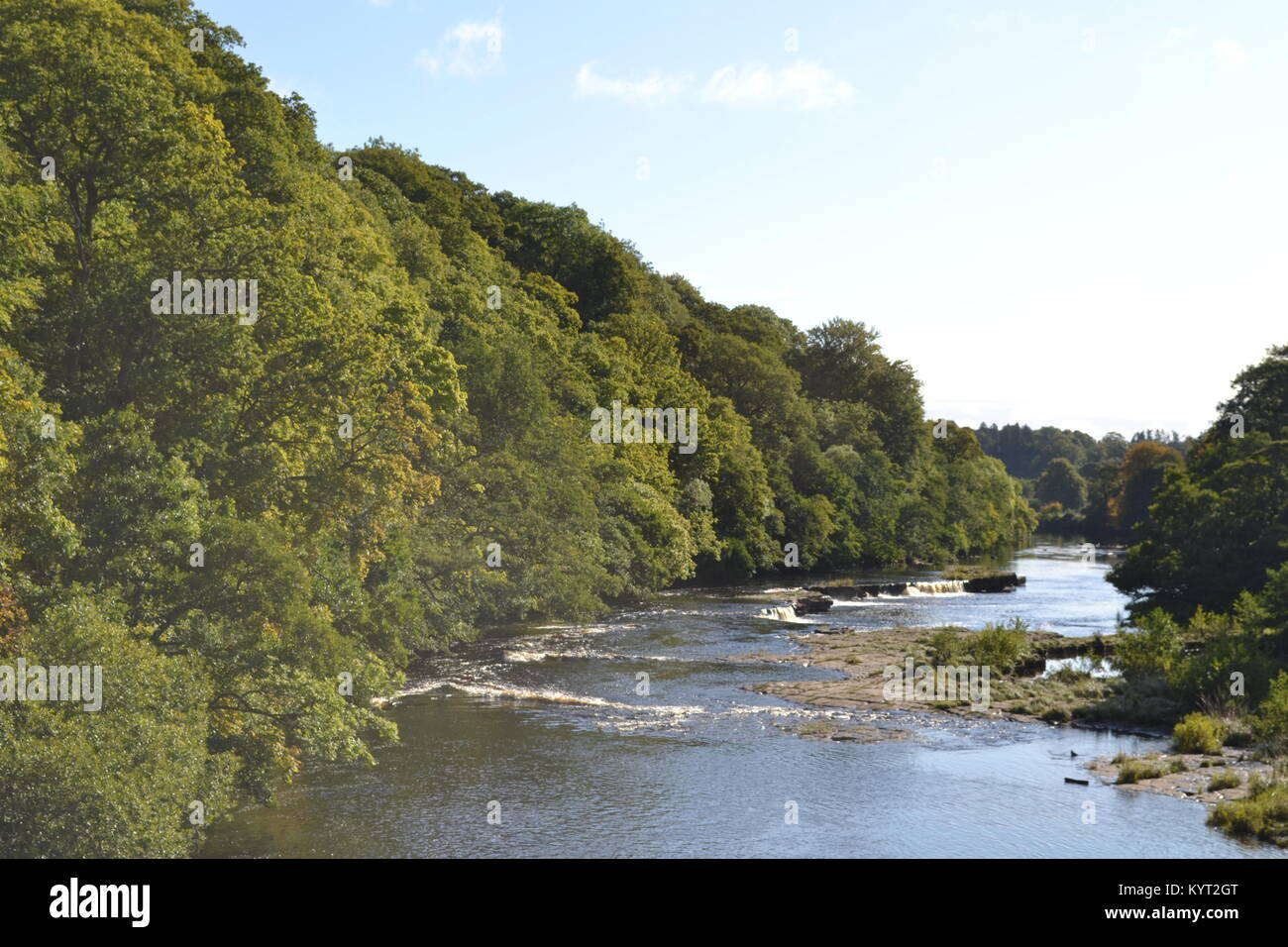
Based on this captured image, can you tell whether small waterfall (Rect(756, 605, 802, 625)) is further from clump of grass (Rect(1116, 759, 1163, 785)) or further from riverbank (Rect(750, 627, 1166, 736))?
clump of grass (Rect(1116, 759, 1163, 785))

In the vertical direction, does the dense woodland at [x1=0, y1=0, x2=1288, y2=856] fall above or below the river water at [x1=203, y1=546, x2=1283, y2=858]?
above

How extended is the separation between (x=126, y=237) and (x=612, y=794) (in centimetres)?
1761

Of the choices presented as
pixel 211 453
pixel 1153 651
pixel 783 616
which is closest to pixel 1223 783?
pixel 1153 651

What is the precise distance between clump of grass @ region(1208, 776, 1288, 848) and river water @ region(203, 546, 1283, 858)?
551 millimetres

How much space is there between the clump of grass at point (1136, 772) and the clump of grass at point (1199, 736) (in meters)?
3.36

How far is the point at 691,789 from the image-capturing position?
2880cm

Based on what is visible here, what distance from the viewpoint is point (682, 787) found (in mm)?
29062

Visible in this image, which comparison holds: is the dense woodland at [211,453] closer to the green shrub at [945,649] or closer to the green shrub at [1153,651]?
the green shrub at [945,649]

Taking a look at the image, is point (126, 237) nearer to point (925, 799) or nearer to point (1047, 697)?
point (925, 799)

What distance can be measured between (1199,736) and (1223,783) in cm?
482

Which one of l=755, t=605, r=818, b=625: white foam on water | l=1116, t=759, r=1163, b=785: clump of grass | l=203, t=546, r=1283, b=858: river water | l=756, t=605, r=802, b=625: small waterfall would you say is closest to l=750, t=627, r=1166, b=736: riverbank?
l=203, t=546, r=1283, b=858: river water

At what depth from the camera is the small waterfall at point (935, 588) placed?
8362 centimetres

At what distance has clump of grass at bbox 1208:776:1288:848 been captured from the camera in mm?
25141
